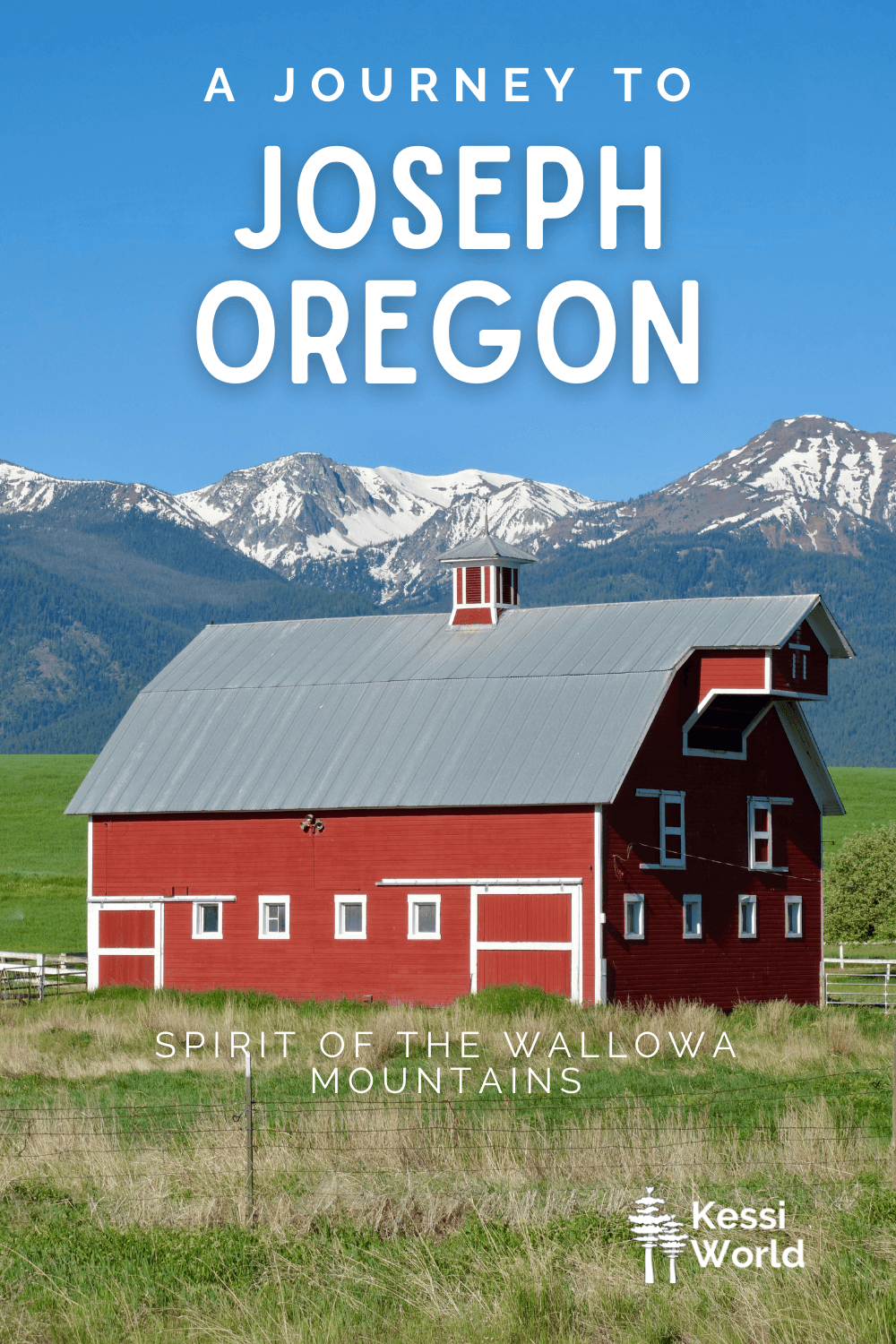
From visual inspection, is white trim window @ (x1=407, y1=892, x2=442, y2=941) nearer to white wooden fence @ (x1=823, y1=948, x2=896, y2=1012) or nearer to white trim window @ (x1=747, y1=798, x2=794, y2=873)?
white trim window @ (x1=747, y1=798, x2=794, y2=873)

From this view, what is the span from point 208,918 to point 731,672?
12.1 metres

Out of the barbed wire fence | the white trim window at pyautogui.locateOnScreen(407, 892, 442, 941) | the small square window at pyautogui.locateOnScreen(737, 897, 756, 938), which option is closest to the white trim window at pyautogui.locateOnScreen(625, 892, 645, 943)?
the white trim window at pyautogui.locateOnScreen(407, 892, 442, 941)

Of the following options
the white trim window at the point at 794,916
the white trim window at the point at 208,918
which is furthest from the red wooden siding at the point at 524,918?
the white trim window at the point at 794,916

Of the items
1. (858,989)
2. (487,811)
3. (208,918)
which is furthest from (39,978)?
(858,989)

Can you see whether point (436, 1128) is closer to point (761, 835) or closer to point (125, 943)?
point (125, 943)

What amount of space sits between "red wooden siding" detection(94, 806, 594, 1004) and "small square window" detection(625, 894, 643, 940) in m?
1.16

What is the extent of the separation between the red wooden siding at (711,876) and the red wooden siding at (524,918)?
89 centimetres

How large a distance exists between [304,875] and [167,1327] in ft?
89.3

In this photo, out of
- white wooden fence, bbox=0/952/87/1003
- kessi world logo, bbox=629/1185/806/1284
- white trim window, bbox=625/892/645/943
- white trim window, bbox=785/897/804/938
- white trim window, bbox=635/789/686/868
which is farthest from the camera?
white trim window, bbox=785/897/804/938

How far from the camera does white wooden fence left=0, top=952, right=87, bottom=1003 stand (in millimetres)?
40531

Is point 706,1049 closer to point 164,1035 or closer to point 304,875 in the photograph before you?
point 164,1035

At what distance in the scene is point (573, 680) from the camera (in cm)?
3972

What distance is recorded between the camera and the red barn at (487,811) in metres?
37.4

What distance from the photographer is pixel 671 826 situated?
39.0m
